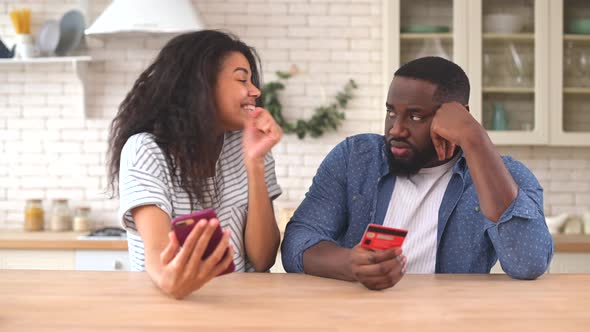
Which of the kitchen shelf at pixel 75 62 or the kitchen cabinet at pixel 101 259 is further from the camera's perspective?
the kitchen shelf at pixel 75 62

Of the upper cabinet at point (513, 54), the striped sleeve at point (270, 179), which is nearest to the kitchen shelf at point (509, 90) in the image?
the upper cabinet at point (513, 54)

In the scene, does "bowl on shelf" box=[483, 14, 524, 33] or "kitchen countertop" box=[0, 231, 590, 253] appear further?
"bowl on shelf" box=[483, 14, 524, 33]

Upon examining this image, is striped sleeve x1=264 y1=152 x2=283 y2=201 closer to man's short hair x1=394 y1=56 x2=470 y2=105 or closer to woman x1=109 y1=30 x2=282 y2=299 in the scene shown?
woman x1=109 y1=30 x2=282 y2=299

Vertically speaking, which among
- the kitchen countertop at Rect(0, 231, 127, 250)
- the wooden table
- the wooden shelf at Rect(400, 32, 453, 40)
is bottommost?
the kitchen countertop at Rect(0, 231, 127, 250)

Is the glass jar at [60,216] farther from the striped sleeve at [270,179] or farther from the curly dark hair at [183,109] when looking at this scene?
the striped sleeve at [270,179]

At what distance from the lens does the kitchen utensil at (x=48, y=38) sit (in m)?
4.43

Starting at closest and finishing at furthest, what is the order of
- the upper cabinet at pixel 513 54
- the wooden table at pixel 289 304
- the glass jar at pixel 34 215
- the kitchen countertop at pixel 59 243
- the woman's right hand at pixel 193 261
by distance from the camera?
the wooden table at pixel 289 304
the woman's right hand at pixel 193 261
the kitchen countertop at pixel 59 243
the upper cabinet at pixel 513 54
the glass jar at pixel 34 215

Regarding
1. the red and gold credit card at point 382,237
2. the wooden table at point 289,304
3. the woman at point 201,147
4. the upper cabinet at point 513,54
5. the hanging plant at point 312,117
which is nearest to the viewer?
the wooden table at point 289,304

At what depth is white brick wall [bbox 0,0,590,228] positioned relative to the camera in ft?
15.0

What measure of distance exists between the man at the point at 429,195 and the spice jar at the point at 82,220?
96.2 inches

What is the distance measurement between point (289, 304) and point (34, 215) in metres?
3.17

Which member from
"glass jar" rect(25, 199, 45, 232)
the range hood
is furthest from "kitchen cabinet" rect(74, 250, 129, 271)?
the range hood

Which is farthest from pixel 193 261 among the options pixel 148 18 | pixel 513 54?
pixel 513 54

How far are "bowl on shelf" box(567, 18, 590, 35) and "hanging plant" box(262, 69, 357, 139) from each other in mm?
1193
